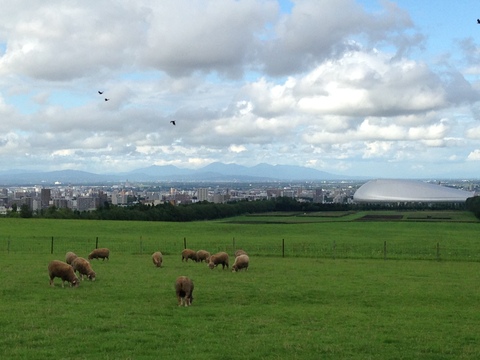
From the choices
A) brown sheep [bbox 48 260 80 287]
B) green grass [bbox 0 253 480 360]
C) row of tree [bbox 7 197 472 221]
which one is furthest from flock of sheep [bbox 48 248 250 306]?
row of tree [bbox 7 197 472 221]

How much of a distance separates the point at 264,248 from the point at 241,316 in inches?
1155

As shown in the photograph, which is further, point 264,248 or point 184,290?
point 264,248

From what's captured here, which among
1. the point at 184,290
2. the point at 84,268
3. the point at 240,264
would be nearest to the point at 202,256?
the point at 240,264

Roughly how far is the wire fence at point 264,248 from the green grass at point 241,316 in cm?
1313

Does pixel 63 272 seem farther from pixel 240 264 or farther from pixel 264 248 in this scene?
pixel 264 248

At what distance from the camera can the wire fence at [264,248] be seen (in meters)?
42.5

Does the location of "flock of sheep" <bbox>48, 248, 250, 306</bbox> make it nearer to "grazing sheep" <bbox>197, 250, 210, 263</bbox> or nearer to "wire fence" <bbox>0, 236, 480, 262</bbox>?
"grazing sheep" <bbox>197, 250, 210, 263</bbox>

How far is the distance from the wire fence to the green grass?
13.1 meters

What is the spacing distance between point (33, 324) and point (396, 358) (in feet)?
29.7

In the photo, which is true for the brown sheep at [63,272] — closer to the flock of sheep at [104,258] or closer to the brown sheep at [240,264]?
the flock of sheep at [104,258]

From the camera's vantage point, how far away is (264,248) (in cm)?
4675

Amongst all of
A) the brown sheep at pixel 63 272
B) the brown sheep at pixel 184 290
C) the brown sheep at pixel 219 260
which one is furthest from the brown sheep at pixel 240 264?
the brown sheep at pixel 184 290

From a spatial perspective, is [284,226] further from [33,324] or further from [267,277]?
[33,324]

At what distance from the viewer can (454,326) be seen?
1689cm
